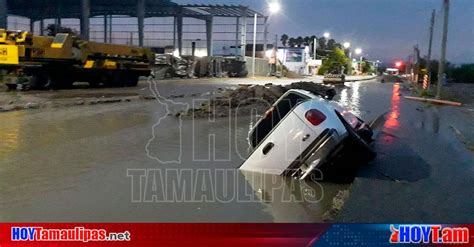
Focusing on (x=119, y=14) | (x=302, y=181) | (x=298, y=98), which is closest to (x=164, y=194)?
(x=302, y=181)

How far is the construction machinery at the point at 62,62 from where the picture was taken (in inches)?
883

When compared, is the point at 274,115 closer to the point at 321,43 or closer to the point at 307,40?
the point at 321,43

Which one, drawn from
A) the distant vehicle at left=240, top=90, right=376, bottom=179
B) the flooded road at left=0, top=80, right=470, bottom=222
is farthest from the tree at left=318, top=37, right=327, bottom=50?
the distant vehicle at left=240, top=90, right=376, bottom=179

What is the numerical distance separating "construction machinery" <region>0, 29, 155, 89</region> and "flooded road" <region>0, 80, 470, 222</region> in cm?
1186

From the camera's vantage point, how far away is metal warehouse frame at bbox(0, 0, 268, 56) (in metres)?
56.9

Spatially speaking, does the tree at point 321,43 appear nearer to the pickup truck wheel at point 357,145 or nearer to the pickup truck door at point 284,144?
the pickup truck wheel at point 357,145

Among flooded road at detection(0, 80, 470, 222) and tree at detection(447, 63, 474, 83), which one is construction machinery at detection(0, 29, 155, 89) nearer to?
flooded road at detection(0, 80, 470, 222)

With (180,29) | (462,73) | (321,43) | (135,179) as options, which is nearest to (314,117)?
(135,179)

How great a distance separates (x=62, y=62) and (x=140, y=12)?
33.2 m

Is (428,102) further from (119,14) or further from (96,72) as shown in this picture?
(119,14)

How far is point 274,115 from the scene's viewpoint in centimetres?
739

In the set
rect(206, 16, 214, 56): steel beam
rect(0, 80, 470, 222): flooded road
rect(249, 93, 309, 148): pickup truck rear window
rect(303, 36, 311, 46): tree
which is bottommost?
rect(0, 80, 470, 222): flooded road

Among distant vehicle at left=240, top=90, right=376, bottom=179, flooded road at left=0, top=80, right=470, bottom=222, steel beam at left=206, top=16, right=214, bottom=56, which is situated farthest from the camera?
steel beam at left=206, top=16, right=214, bottom=56

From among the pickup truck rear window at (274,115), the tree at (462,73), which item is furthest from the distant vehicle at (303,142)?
the tree at (462,73)
